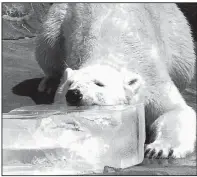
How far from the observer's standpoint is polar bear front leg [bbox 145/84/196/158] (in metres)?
2.87

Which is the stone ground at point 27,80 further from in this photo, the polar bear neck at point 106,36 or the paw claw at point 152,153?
the polar bear neck at point 106,36

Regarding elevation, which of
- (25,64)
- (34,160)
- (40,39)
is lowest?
(25,64)

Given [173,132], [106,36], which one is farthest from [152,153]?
[106,36]

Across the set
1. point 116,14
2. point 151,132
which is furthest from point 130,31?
point 151,132

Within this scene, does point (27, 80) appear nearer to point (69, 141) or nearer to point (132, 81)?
point (132, 81)

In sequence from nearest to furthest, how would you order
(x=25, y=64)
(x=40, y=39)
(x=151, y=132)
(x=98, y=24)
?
(x=151, y=132), (x=98, y=24), (x=40, y=39), (x=25, y=64)

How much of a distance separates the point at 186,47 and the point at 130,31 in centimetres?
73

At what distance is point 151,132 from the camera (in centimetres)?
314

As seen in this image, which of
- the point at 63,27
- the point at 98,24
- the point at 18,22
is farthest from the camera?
the point at 18,22

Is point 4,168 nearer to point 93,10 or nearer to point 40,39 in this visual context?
point 93,10

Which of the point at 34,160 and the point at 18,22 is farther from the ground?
the point at 34,160

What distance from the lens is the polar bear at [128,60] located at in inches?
116

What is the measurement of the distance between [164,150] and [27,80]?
6.55 ft

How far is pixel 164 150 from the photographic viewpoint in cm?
285
